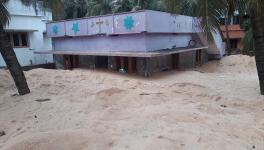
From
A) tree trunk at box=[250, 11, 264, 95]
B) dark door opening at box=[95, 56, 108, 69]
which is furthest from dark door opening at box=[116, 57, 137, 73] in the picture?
tree trunk at box=[250, 11, 264, 95]

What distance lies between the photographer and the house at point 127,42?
14.4 meters

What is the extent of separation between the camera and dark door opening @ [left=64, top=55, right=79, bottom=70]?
1802cm

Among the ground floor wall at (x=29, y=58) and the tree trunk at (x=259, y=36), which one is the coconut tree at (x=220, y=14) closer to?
the tree trunk at (x=259, y=36)

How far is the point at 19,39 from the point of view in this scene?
21234 mm

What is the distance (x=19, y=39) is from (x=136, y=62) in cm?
1070

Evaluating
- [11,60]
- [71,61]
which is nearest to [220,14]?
[11,60]

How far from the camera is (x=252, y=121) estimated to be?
246 inches

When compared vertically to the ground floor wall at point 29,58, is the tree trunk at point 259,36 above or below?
above

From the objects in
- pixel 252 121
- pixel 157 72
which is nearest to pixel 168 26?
pixel 157 72

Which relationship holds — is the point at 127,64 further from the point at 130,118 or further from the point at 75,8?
the point at 75,8

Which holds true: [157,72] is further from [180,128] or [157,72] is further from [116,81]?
[180,128]

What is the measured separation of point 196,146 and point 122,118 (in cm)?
236

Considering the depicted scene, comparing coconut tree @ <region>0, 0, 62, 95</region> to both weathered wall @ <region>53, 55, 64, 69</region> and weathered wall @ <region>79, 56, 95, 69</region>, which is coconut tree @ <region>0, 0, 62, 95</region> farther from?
weathered wall @ <region>53, 55, 64, 69</region>

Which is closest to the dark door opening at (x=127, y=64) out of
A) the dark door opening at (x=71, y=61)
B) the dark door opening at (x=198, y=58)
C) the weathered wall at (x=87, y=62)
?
the weathered wall at (x=87, y=62)
